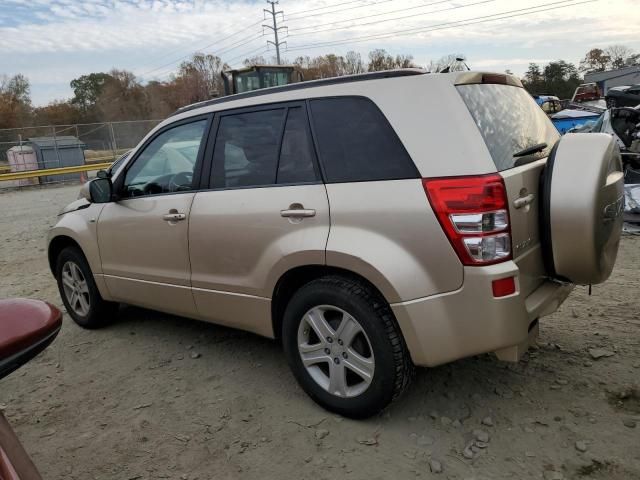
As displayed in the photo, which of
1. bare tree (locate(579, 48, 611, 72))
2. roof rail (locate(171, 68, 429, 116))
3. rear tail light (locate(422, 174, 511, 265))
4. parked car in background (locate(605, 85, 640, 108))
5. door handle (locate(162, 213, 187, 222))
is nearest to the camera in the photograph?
rear tail light (locate(422, 174, 511, 265))

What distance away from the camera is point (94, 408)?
3.39 metres

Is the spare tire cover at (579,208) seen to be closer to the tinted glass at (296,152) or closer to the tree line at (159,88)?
the tinted glass at (296,152)

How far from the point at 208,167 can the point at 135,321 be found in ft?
6.88

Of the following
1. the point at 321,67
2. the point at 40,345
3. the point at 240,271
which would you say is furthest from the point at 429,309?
the point at 321,67

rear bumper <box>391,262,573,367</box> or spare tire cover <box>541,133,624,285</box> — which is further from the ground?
spare tire cover <box>541,133,624,285</box>

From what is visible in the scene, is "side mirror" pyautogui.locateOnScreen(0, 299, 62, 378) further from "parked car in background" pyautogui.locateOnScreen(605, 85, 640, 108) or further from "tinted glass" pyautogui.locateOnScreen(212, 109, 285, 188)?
"parked car in background" pyautogui.locateOnScreen(605, 85, 640, 108)

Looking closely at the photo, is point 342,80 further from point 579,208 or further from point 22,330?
point 22,330

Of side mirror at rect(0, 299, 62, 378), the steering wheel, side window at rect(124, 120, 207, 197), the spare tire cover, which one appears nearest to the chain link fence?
side window at rect(124, 120, 207, 197)

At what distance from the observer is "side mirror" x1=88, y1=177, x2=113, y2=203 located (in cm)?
409

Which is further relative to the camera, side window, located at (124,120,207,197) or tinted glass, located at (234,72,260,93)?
tinted glass, located at (234,72,260,93)

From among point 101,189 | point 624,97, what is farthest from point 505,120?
point 624,97

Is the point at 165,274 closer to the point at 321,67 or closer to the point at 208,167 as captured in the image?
the point at 208,167

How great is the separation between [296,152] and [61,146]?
2771 centimetres

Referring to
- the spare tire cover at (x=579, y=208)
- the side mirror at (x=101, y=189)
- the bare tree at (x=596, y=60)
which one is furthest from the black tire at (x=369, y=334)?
the bare tree at (x=596, y=60)
